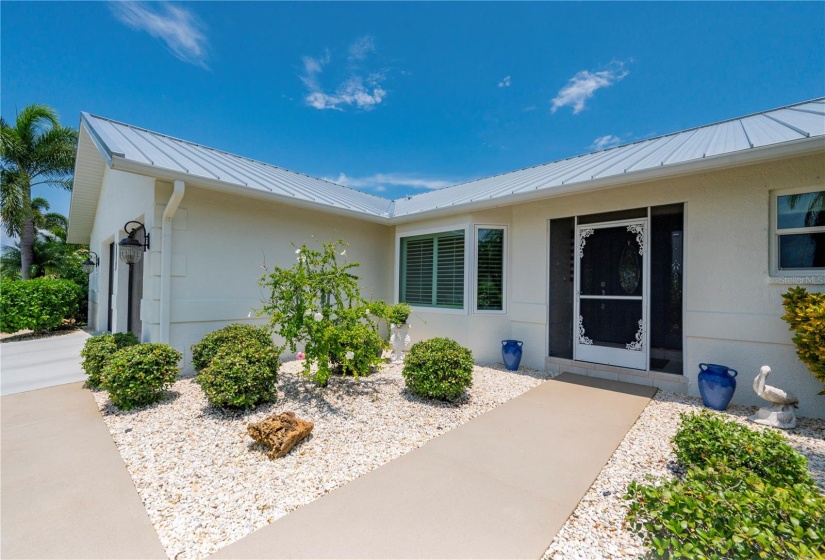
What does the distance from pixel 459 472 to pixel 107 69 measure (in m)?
10.7

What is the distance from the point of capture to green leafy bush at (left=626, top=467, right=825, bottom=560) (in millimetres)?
1541

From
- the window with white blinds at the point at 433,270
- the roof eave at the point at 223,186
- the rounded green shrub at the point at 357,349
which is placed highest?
the roof eave at the point at 223,186

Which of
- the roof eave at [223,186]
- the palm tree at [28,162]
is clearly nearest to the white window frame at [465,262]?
the roof eave at [223,186]

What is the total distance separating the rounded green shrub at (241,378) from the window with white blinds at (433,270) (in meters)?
4.14

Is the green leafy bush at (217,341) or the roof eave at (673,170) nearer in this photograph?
the roof eave at (673,170)

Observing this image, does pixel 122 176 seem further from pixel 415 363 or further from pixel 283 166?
pixel 415 363

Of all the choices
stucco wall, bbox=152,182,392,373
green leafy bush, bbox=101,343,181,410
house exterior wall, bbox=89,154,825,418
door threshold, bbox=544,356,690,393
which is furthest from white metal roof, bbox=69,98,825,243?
door threshold, bbox=544,356,690,393

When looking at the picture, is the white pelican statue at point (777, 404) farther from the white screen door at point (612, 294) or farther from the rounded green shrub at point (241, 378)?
the rounded green shrub at point (241, 378)

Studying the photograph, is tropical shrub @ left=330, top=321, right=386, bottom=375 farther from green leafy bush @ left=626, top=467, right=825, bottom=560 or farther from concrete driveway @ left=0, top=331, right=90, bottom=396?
concrete driveway @ left=0, top=331, right=90, bottom=396

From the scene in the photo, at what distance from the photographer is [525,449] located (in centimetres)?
335

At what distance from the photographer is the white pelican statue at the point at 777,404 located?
3.86 metres

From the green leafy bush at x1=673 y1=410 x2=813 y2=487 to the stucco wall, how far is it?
597 centimetres

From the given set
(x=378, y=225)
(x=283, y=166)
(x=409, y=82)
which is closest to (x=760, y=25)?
(x=409, y=82)

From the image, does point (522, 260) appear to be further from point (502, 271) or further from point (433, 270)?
point (433, 270)
